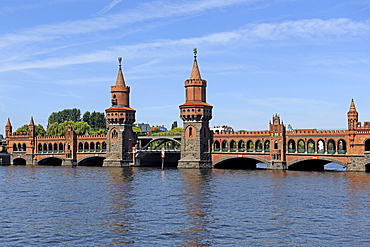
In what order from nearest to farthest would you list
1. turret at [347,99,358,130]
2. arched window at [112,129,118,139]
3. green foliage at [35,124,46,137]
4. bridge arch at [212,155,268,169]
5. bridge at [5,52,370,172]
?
1. turret at [347,99,358,130]
2. bridge at [5,52,370,172]
3. bridge arch at [212,155,268,169]
4. arched window at [112,129,118,139]
5. green foliage at [35,124,46,137]

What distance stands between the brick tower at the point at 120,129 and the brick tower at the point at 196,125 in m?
18.1

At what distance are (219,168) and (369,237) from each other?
275 feet

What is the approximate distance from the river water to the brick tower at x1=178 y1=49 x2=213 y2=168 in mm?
38691

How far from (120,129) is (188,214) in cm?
8475

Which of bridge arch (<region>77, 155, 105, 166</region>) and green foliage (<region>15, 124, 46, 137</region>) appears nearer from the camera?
bridge arch (<region>77, 155, 105, 166</region>)

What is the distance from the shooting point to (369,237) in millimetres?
40969

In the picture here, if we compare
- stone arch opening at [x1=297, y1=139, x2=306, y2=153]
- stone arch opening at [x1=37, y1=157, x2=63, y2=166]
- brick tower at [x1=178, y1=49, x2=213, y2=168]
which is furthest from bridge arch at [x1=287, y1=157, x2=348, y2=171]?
stone arch opening at [x1=37, y1=157, x2=63, y2=166]

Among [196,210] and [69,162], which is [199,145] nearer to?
[69,162]

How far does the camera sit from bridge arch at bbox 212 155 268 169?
11967cm

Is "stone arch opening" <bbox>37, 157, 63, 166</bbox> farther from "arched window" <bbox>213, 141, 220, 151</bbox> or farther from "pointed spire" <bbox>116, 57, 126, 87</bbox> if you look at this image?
"arched window" <bbox>213, 141, 220, 151</bbox>

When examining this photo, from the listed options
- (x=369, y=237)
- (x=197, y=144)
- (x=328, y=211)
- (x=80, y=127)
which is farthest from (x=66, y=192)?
(x=80, y=127)

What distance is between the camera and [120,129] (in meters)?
135

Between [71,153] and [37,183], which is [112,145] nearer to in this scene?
[71,153]

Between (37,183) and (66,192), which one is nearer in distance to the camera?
(66,192)
